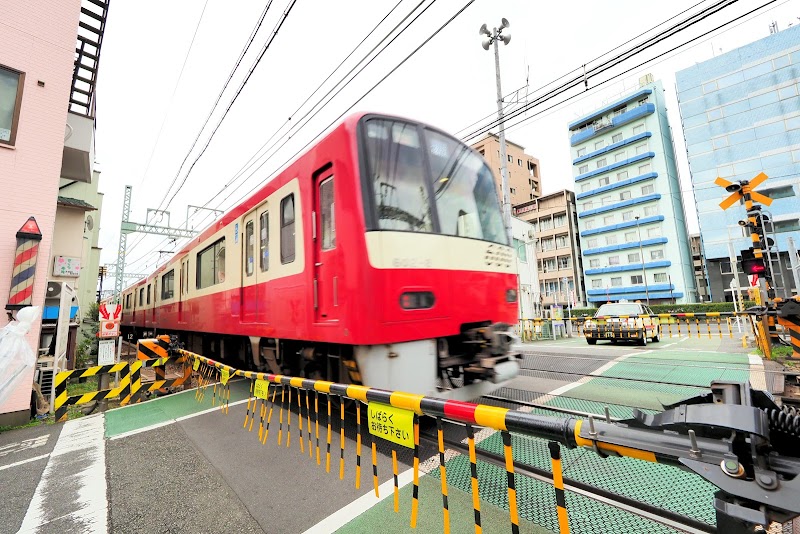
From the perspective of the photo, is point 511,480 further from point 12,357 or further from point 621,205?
point 621,205

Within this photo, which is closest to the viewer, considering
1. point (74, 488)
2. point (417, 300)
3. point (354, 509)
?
point (354, 509)

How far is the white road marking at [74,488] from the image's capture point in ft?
8.20

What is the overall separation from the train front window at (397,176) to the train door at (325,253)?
0.54m

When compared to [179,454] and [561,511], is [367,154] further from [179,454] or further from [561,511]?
[179,454]

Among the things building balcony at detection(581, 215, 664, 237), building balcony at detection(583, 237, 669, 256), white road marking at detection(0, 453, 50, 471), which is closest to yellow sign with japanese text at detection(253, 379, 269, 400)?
white road marking at detection(0, 453, 50, 471)

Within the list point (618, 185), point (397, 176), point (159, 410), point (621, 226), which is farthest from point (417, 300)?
point (618, 185)

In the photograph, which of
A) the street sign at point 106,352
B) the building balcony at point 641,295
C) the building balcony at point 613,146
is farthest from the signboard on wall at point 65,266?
the building balcony at point 613,146

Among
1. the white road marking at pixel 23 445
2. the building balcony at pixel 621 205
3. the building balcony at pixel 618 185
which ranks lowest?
the white road marking at pixel 23 445

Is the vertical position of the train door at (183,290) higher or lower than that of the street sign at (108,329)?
higher

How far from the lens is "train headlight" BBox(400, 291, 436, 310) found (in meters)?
3.31

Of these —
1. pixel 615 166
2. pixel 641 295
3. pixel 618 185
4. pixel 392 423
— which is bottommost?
pixel 392 423

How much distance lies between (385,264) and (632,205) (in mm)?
43848

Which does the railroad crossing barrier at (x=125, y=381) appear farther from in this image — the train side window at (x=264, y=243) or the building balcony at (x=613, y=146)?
the building balcony at (x=613, y=146)

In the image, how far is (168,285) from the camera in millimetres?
10008
